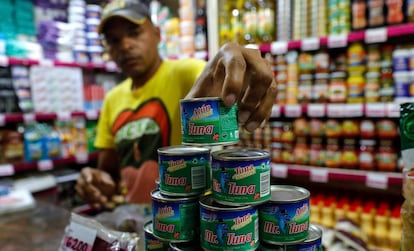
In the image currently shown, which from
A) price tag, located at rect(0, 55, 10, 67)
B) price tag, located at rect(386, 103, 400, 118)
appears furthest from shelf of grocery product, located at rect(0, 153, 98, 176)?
price tag, located at rect(386, 103, 400, 118)

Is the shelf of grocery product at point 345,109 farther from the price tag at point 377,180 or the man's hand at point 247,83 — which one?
the man's hand at point 247,83

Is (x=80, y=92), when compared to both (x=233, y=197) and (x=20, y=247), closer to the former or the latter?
(x=20, y=247)

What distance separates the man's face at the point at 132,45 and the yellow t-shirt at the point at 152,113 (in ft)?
0.26

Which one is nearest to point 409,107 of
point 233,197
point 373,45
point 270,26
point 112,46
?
point 233,197

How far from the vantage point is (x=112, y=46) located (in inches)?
65.9

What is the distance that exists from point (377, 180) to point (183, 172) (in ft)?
5.99

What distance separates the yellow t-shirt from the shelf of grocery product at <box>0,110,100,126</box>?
4.85 feet

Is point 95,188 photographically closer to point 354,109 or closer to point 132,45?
point 132,45

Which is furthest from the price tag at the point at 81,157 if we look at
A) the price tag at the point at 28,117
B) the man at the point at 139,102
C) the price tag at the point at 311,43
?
the price tag at the point at 311,43

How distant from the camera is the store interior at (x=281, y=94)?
7.05 feet

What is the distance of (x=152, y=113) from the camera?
1.59 meters

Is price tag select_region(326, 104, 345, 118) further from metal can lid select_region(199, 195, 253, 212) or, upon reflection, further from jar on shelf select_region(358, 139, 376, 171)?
metal can lid select_region(199, 195, 253, 212)

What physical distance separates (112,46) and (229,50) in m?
1.05

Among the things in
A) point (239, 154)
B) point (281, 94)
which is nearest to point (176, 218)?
point (239, 154)
